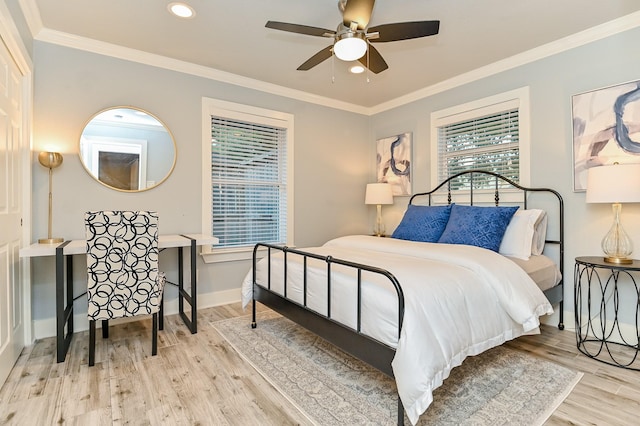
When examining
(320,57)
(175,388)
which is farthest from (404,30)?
(175,388)

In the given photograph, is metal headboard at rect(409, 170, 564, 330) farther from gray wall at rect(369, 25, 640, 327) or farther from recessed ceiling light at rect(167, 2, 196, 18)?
recessed ceiling light at rect(167, 2, 196, 18)

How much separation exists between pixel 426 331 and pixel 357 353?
1.52ft

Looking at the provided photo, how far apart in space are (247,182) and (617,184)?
333cm

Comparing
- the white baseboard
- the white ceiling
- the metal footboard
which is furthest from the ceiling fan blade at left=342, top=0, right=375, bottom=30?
the white baseboard

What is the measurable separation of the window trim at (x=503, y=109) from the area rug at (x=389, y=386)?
5.90 feet

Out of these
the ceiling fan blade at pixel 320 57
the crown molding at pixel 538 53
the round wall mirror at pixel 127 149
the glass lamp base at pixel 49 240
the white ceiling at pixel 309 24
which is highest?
the white ceiling at pixel 309 24

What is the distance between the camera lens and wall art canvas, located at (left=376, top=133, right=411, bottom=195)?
432 cm

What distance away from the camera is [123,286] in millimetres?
2314

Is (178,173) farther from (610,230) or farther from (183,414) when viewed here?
(610,230)

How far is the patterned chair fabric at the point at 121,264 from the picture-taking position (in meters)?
2.24

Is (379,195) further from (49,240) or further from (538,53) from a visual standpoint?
(49,240)

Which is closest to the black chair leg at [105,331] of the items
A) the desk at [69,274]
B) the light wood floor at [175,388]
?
the light wood floor at [175,388]

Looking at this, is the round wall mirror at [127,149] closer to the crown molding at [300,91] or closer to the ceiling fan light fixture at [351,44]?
the crown molding at [300,91]

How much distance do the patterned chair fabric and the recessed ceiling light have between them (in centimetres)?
154
